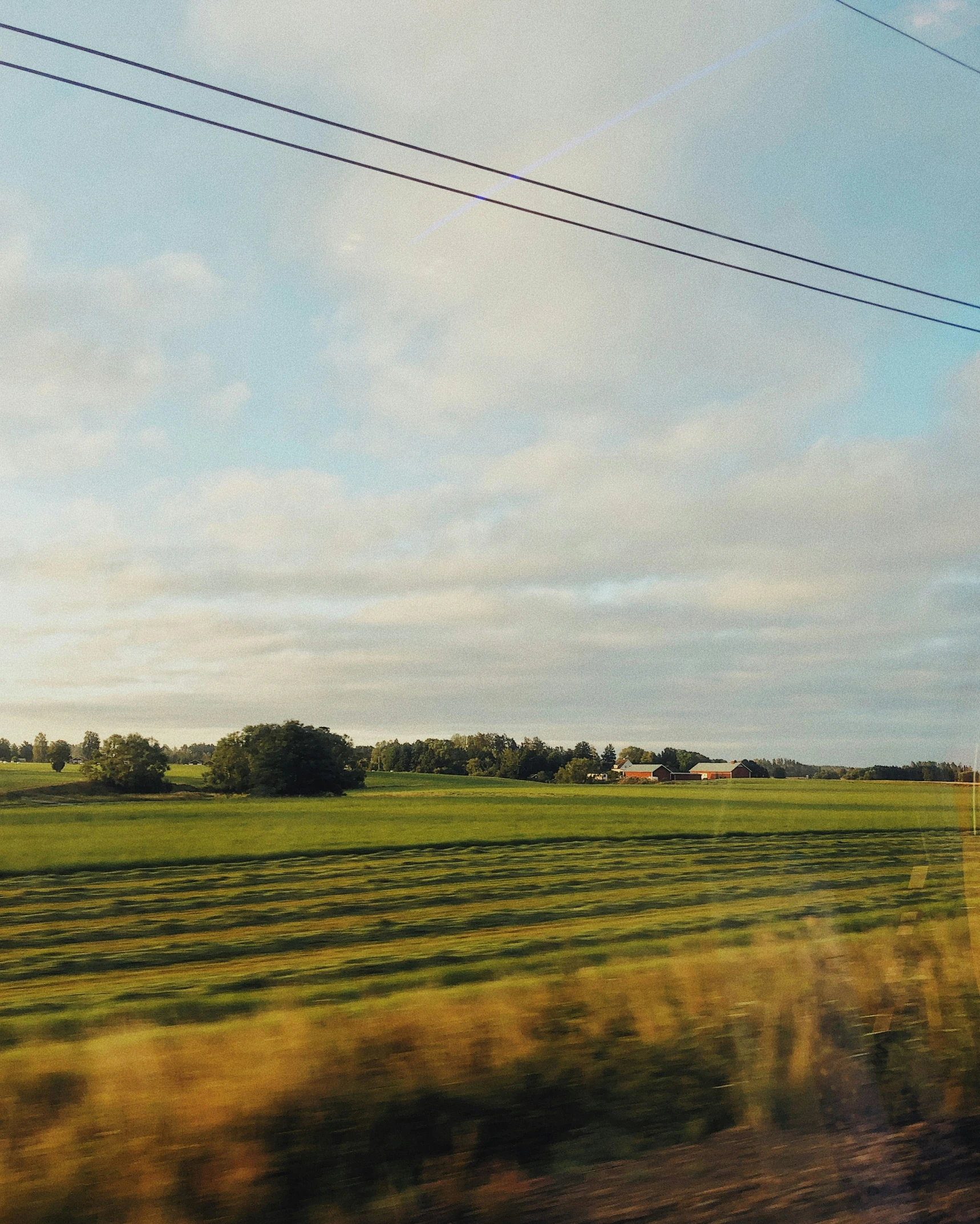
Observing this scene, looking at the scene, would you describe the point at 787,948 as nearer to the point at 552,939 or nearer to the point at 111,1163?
the point at 111,1163

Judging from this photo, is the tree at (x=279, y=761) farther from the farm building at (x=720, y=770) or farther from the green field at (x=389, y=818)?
the farm building at (x=720, y=770)

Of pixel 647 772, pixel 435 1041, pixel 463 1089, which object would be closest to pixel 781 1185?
pixel 463 1089

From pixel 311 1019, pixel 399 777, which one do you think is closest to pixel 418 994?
pixel 311 1019

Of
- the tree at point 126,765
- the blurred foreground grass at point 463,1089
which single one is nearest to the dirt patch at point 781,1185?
the blurred foreground grass at point 463,1089

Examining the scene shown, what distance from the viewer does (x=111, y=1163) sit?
5.01 m

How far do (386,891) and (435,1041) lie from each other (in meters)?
22.9

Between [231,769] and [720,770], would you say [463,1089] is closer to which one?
[231,769]

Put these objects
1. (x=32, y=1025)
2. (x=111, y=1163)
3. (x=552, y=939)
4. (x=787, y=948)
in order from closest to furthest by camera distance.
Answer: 1. (x=111, y=1163)
2. (x=787, y=948)
3. (x=32, y=1025)
4. (x=552, y=939)

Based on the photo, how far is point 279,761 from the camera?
75625 mm

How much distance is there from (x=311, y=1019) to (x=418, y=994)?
2843mm

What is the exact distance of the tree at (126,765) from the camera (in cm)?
6881

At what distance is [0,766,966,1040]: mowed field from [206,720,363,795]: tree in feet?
27.7

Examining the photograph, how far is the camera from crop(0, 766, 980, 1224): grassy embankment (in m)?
5.20

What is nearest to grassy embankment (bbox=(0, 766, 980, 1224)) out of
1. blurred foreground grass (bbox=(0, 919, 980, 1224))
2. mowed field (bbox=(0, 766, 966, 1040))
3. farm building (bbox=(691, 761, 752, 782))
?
blurred foreground grass (bbox=(0, 919, 980, 1224))
